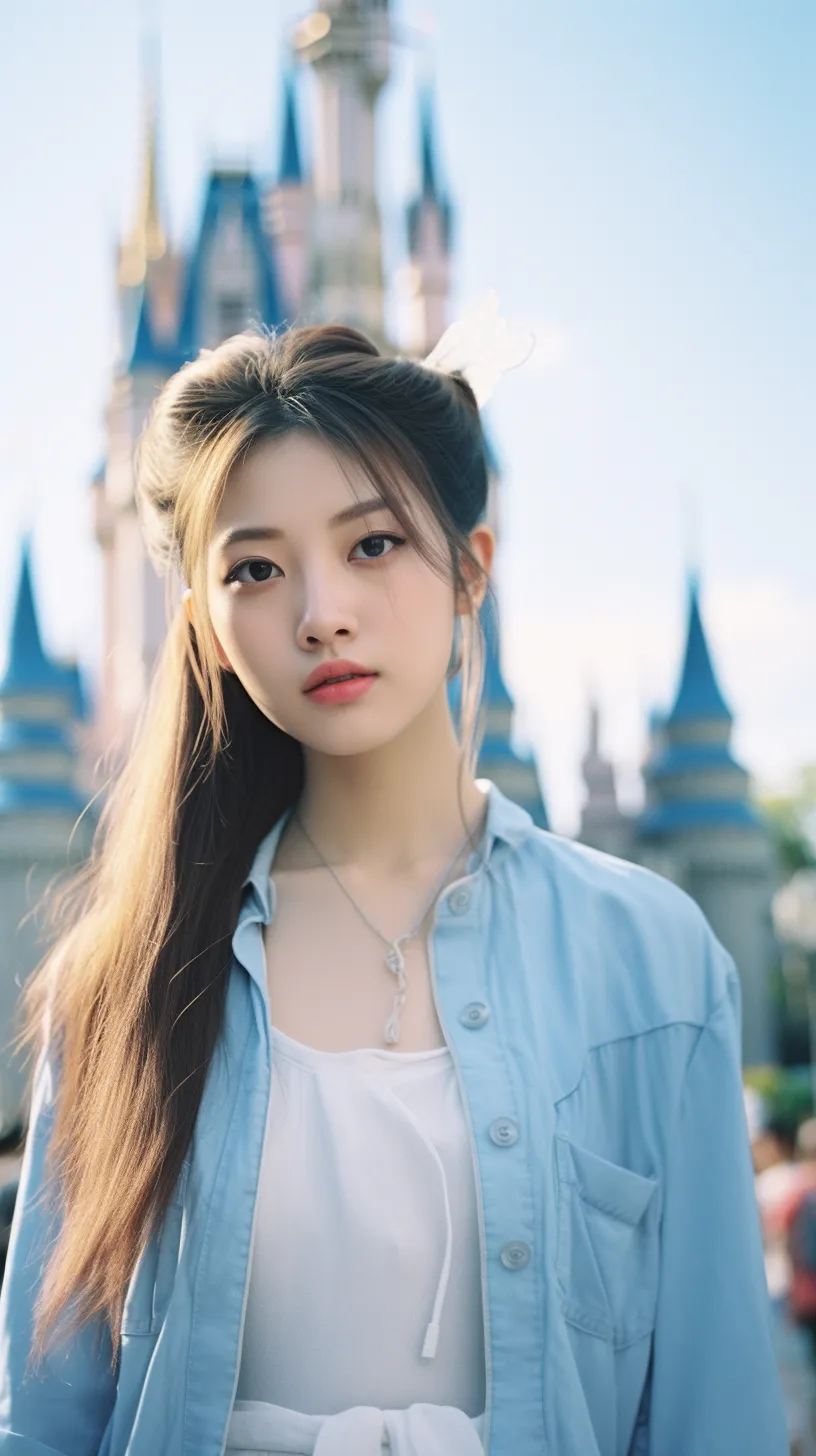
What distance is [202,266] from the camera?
24.5m

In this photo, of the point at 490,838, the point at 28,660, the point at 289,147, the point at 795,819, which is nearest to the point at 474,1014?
the point at 490,838

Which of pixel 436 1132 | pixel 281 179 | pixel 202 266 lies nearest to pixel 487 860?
pixel 436 1132

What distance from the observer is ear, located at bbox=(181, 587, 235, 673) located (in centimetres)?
173

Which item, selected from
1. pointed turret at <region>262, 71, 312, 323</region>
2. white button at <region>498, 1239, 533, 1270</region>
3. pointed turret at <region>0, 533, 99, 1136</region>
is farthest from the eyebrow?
pointed turret at <region>262, 71, 312, 323</region>

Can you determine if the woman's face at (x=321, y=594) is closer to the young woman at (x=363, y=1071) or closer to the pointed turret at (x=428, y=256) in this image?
the young woman at (x=363, y=1071)

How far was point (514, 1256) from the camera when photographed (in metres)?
1.43

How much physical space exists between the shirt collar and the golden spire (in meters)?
24.0

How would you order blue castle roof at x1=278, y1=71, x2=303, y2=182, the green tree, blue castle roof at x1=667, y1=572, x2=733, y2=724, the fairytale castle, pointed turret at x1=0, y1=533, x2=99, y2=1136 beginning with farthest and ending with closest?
the green tree < blue castle roof at x1=278, y1=71, x2=303, y2=182 < blue castle roof at x1=667, y1=572, x2=733, y2=724 < the fairytale castle < pointed turret at x1=0, y1=533, x2=99, y2=1136

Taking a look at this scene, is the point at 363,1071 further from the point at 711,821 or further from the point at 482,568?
the point at 711,821

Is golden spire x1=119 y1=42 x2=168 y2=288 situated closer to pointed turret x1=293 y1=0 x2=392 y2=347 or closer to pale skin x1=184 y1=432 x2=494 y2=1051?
pointed turret x1=293 y1=0 x2=392 y2=347

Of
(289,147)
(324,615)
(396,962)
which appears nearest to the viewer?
(324,615)

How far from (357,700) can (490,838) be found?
0.26 meters

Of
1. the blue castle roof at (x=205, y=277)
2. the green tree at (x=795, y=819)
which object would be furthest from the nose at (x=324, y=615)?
the green tree at (x=795, y=819)

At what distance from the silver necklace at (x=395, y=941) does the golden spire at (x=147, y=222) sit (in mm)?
24046
